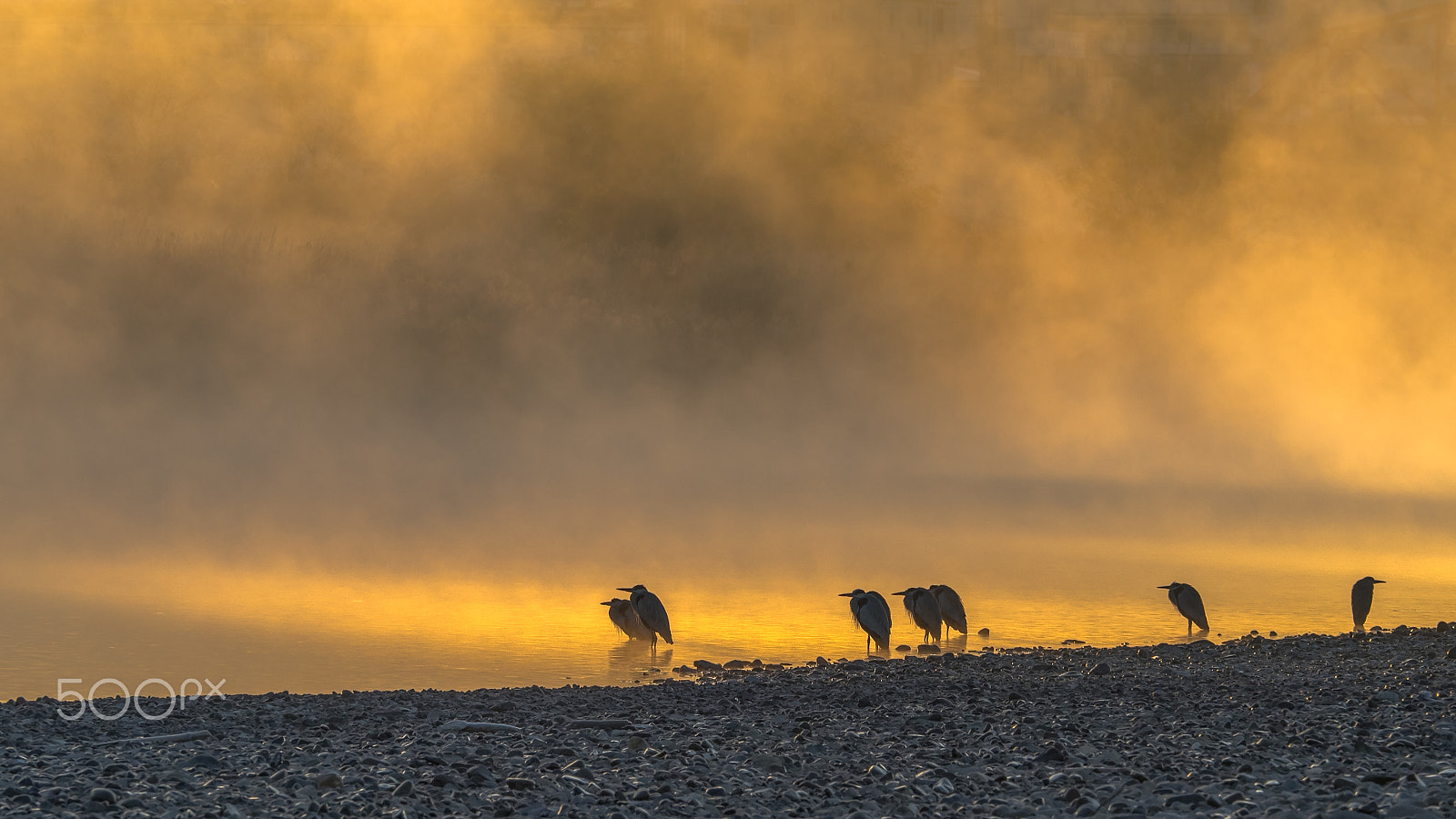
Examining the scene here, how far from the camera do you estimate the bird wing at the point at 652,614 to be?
1193 centimetres

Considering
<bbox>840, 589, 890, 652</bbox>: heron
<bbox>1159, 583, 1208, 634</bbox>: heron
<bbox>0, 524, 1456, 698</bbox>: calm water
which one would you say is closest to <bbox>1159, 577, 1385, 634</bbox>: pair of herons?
<bbox>1159, 583, 1208, 634</bbox>: heron

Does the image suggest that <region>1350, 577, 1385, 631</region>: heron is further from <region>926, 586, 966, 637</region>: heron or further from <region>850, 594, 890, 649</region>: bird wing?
<region>850, 594, 890, 649</region>: bird wing

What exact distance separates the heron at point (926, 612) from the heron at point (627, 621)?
2613mm

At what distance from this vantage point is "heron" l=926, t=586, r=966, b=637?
1264cm

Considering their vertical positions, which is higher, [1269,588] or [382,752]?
[1269,588]

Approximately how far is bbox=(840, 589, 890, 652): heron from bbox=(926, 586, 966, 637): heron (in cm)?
85

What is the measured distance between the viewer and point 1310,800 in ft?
16.8

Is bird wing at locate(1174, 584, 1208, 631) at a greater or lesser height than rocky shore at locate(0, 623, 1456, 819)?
greater

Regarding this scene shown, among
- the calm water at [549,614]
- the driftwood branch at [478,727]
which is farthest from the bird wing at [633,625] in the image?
the driftwood branch at [478,727]

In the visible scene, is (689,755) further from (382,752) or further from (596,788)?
(382,752)

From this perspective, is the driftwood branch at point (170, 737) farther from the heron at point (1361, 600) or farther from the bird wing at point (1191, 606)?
the heron at point (1361, 600)

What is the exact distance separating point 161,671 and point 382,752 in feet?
16.9

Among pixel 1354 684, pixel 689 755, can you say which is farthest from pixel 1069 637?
pixel 689 755

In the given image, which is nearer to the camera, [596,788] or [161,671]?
[596,788]
